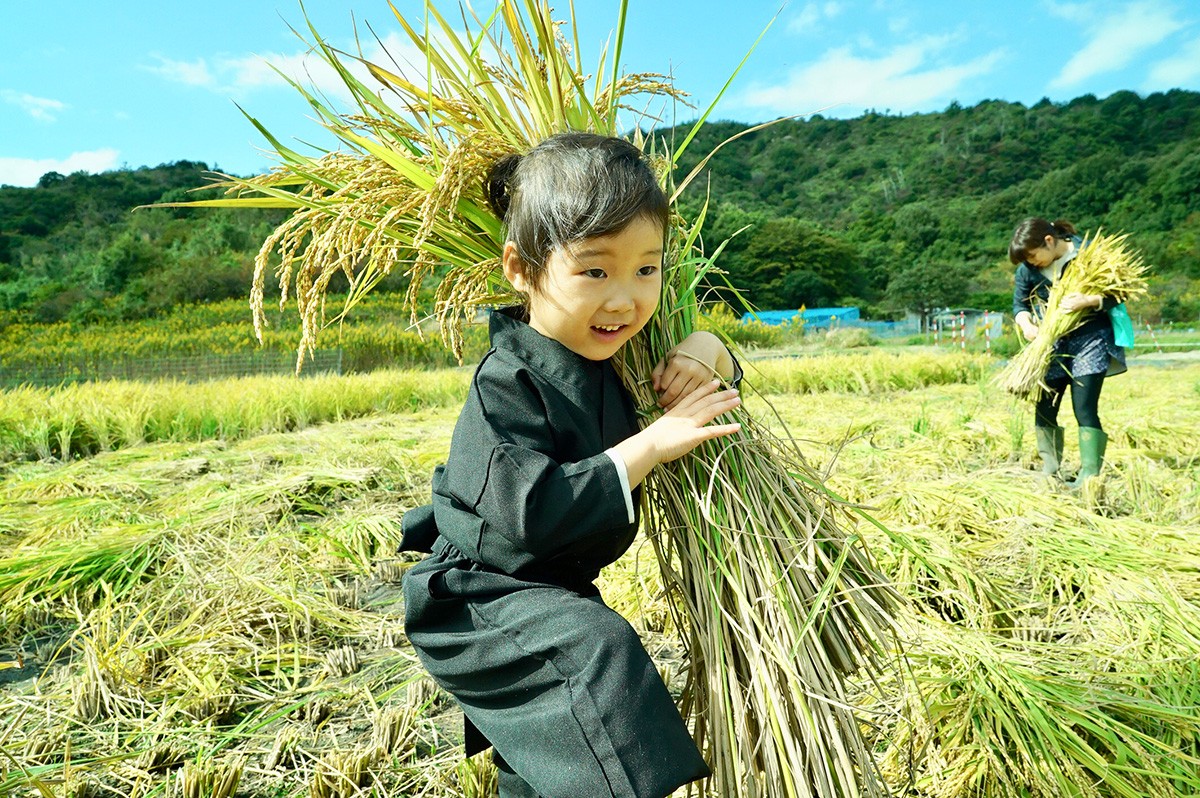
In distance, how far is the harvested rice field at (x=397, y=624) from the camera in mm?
1535

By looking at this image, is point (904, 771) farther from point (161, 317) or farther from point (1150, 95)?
point (1150, 95)

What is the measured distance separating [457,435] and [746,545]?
55 centimetres

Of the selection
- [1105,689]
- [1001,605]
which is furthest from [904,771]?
[1001,605]

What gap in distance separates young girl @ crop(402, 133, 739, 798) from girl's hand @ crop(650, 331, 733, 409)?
0.02 meters

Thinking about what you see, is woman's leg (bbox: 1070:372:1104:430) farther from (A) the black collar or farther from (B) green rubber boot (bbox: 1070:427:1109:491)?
(A) the black collar

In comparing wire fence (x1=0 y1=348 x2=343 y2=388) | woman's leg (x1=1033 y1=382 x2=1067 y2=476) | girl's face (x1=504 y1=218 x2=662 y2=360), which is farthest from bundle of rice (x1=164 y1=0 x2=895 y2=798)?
wire fence (x1=0 y1=348 x2=343 y2=388)

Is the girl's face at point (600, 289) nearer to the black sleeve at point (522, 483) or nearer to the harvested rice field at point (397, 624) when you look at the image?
the black sleeve at point (522, 483)

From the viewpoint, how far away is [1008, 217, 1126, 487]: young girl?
12.3ft

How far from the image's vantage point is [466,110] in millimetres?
1375

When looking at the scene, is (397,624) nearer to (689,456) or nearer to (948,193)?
(689,456)

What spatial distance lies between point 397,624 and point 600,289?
172 cm

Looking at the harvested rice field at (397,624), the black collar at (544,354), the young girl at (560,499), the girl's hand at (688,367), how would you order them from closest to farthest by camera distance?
the young girl at (560,499) < the black collar at (544,354) < the girl's hand at (688,367) < the harvested rice field at (397,624)

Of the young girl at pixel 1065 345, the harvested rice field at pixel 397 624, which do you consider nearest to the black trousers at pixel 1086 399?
Answer: the young girl at pixel 1065 345

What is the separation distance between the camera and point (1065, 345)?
12.9 ft
